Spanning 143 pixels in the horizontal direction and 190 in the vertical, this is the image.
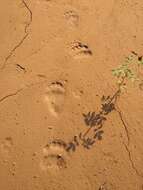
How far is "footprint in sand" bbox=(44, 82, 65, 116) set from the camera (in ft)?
10.2

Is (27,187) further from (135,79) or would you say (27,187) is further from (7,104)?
(135,79)

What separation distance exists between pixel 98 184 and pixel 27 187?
532mm

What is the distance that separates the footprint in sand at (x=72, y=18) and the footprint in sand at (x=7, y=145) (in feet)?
4.46

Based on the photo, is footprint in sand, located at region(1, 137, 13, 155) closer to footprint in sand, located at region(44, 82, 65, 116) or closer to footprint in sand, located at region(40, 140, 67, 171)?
footprint in sand, located at region(40, 140, 67, 171)

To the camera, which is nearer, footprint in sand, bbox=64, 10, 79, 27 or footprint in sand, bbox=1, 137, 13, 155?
footprint in sand, bbox=1, 137, 13, 155

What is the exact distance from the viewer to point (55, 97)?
10.4ft

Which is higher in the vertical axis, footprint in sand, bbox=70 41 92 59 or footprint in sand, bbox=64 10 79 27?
footprint in sand, bbox=64 10 79 27

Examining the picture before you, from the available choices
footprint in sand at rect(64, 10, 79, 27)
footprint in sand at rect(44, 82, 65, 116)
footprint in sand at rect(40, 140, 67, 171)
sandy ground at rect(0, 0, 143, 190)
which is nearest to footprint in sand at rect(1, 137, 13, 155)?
sandy ground at rect(0, 0, 143, 190)

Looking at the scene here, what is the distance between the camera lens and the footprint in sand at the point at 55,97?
3109mm

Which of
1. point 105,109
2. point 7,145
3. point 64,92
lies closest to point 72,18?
point 64,92

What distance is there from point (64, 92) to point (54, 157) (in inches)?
24.5

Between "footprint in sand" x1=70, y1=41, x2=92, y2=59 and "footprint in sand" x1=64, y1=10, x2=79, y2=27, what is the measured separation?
0.27m

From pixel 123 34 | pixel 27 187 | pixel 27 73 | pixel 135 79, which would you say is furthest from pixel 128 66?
pixel 27 187

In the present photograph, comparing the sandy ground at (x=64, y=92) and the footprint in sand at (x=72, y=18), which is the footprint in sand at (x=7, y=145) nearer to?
the sandy ground at (x=64, y=92)
